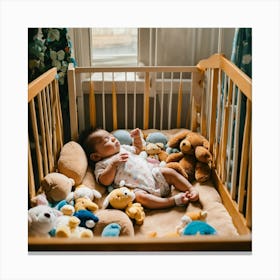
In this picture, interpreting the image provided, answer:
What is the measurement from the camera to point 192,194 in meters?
1.64

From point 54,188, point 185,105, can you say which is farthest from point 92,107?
point 54,188

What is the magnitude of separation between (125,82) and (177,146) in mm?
383

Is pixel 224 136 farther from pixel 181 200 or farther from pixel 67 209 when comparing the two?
pixel 67 209

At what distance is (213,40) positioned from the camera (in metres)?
2.22

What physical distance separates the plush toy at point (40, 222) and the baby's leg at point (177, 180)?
1.98 feet

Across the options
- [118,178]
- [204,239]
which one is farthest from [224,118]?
[204,239]

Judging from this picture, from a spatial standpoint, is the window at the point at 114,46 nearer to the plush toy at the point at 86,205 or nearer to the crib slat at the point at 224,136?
the crib slat at the point at 224,136

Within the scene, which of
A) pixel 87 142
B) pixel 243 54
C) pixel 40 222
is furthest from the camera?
pixel 87 142

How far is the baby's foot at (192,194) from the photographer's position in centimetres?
162

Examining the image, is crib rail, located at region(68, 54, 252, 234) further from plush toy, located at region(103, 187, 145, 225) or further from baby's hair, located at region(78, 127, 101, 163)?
plush toy, located at region(103, 187, 145, 225)

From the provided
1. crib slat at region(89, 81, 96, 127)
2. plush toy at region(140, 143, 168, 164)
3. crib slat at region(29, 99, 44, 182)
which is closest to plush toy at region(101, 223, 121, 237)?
crib slat at region(29, 99, 44, 182)

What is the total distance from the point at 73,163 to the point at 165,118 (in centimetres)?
72

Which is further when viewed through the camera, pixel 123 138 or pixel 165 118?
pixel 165 118

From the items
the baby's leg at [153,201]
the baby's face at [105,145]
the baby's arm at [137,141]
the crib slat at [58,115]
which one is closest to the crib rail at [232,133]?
the baby's leg at [153,201]
